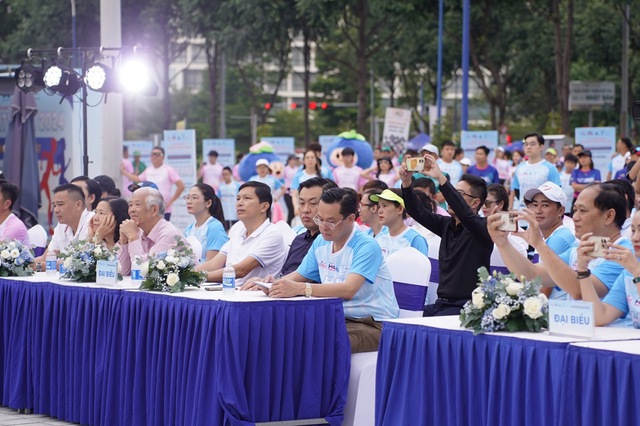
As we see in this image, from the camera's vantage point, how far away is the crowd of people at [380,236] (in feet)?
21.9

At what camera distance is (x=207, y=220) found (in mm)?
10914

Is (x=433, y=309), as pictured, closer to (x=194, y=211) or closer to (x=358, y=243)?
(x=358, y=243)

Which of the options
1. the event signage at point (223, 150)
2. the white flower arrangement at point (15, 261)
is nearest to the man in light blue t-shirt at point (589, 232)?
the white flower arrangement at point (15, 261)

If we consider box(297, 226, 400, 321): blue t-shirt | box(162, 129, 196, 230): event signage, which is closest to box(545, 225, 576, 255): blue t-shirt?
box(297, 226, 400, 321): blue t-shirt

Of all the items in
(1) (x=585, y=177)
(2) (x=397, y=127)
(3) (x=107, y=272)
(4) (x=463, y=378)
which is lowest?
(4) (x=463, y=378)

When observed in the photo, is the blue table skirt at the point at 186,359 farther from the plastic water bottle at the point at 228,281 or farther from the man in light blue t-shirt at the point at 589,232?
the man in light blue t-shirt at the point at 589,232

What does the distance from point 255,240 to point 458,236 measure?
166 centimetres

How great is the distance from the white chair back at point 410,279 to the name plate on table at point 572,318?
254 cm

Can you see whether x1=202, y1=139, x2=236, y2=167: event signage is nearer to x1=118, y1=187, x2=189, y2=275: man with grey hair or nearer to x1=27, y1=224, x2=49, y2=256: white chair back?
x1=27, y1=224, x2=49, y2=256: white chair back

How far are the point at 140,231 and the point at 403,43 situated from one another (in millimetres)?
35939

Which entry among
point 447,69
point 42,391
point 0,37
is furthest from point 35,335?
point 0,37

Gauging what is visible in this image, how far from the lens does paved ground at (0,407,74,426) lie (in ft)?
28.7

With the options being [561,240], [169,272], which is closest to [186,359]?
[169,272]

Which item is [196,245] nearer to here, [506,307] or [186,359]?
[186,359]
